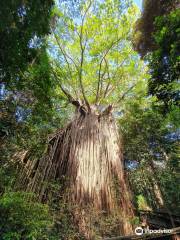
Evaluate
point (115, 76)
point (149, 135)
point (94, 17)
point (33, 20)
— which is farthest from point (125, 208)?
point (94, 17)

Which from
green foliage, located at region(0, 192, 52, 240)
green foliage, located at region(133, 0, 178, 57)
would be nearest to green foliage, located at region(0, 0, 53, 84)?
green foliage, located at region(0, 192, 52, 240)

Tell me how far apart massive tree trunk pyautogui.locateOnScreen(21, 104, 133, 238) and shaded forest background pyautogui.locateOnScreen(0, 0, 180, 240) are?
28cm

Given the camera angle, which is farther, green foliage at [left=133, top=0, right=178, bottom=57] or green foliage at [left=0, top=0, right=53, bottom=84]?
green foliage at [left=133, top=0, right=178, bottom=57]

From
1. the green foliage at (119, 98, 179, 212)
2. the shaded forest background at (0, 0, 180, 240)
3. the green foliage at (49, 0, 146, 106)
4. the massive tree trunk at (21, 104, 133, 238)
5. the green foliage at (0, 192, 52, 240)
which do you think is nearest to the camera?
the green foliage at (0, 192, 52, 240)

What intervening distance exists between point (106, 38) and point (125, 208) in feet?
20.1

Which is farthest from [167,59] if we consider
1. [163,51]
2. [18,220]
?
[18,220]

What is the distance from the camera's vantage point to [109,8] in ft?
24.3

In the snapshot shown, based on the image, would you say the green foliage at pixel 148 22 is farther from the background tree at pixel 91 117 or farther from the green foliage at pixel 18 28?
the green foliage at pixel 18 28

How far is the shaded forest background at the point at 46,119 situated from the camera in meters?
2.69

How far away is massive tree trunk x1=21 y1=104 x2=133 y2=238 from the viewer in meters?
4.02

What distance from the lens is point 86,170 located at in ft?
15.1

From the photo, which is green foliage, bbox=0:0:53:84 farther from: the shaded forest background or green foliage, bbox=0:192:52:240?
green foliage, bbox=0:192:52:240

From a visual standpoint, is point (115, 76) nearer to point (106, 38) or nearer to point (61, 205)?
point (106, 38)

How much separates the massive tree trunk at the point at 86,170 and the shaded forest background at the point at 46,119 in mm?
277
